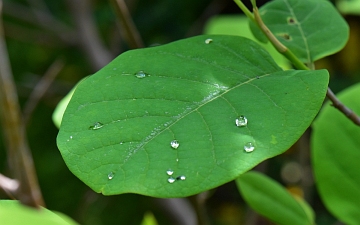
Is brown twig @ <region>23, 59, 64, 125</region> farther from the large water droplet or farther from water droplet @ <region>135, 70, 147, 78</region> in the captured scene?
the large water droplet

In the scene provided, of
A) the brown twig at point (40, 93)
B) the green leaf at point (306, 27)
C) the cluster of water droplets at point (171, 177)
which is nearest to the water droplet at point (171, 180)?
the cluster of water droplets at point (171, 177)

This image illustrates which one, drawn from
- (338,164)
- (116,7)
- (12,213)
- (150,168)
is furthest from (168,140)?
(116,7)

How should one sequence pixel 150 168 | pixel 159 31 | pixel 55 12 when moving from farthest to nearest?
1. pixel 55 12
2. pixel 159 31
3. pixel 150 168

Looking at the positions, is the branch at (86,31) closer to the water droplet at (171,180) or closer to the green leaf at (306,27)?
the green leaf at (306,27)

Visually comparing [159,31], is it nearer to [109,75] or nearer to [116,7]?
[116,7]

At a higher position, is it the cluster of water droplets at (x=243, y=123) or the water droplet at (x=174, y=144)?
the water droplet at (x=174, y=144)

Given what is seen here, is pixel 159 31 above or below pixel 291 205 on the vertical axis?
below

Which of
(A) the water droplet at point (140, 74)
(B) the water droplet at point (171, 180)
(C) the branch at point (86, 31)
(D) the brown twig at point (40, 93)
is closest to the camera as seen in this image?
(B) the water droplet at point (171, 180)
